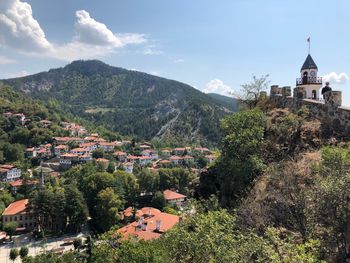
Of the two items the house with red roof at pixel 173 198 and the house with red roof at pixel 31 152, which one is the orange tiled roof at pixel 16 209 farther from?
the house with red roof at pixel 31 152

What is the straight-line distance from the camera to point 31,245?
48.5 metres

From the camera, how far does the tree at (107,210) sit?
50.3m

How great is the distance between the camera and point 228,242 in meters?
10.6

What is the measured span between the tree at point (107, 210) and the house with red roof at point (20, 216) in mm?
13102

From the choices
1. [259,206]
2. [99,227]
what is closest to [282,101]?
[259,206]

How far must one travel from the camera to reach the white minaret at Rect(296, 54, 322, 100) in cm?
2603

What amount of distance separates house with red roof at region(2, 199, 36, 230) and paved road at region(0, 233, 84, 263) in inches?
152

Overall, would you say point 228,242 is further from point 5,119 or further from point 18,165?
point 5,119

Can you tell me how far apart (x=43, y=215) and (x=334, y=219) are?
51483 mm

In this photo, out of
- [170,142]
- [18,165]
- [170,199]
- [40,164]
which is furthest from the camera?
[170,142]

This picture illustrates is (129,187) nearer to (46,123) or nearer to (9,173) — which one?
(9,173)

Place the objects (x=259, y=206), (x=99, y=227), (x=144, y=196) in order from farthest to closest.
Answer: (x=144, y=196), (x=99, y=227), (x=259, y=206)

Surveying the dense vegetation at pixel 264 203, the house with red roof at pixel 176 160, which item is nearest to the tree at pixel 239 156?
the dense vegetation at pixel 264 203

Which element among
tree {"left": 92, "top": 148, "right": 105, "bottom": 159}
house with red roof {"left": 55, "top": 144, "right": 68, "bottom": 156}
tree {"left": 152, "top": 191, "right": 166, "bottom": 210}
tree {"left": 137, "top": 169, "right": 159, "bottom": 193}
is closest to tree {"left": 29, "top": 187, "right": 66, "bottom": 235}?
tree {"left": 152, "top": 191, "right": 166, "bottom": 210}
